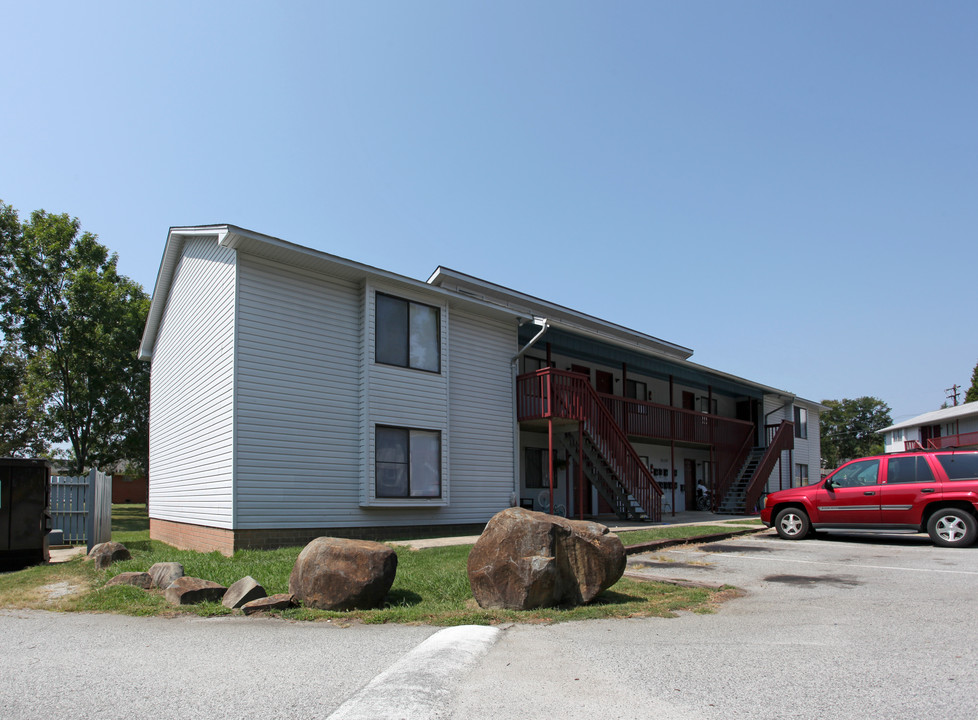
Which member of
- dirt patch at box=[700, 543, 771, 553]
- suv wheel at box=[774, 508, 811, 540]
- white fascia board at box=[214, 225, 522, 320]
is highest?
white fascia board at box=[214, 225, 522, 320]

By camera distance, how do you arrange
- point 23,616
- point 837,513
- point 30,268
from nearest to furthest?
point 23,616
point 837,513
point 30,268

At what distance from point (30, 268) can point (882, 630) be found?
3473 cm

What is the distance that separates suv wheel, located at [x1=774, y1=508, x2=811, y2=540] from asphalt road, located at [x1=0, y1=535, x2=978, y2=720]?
6723 mm

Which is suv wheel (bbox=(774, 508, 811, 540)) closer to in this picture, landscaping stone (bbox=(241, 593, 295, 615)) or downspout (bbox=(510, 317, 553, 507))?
downspout (bbox=(510, 317, 553, 507))

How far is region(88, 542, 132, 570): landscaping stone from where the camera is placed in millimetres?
11273

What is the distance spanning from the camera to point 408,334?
1552 cm

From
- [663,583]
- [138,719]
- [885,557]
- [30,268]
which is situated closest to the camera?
[138,719]

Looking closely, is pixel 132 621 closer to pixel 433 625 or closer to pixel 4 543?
pixel 433 625

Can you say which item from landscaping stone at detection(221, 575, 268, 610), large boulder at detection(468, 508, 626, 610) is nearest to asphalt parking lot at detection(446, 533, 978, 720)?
large boulder at detection(468, 508, 626, 610)

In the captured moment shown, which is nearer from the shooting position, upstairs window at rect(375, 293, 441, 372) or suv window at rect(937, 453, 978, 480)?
suv window at rect(937, 453, 978, 480)

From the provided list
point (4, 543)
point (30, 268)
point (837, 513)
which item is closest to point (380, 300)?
point (4, 543)

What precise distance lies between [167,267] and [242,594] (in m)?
13.4

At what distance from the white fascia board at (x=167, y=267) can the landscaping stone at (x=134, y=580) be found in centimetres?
643

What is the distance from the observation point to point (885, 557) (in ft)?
39.2
